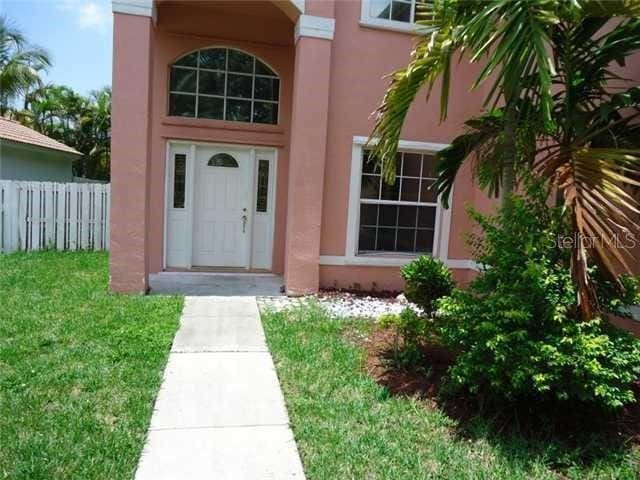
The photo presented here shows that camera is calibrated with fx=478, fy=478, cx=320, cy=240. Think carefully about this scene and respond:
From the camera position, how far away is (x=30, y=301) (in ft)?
20.3

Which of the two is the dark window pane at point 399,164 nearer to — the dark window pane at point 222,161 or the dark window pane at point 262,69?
Result: the dark window pane at point 262,69

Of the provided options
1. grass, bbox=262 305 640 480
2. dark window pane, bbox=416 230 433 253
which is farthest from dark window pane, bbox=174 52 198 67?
grass, bbox=262 305 640 480

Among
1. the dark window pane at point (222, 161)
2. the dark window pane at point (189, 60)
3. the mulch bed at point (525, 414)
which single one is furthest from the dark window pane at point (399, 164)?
the mulch bed at point (525, 414)

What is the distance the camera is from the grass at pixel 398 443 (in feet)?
9.53

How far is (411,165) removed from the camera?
7859 mm

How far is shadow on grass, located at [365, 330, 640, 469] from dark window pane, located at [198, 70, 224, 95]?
638 centimetres

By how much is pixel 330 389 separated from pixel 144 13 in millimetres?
5470

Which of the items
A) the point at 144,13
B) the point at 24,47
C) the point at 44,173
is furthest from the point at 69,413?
the point at 24,47

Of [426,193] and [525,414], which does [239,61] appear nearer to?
[426,193]

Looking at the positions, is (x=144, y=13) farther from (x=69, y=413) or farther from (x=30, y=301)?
(x=69, y=413)

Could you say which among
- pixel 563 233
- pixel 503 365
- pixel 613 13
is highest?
pixel 613 13

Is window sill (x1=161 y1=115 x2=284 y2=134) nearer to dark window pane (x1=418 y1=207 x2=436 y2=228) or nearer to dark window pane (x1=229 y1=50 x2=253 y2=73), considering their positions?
dark window pane (x1=229 y1=50 x2=253 y2=73)

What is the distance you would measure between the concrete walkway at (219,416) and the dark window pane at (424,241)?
3.79 metres

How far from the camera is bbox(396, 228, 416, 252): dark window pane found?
8.02 meters
